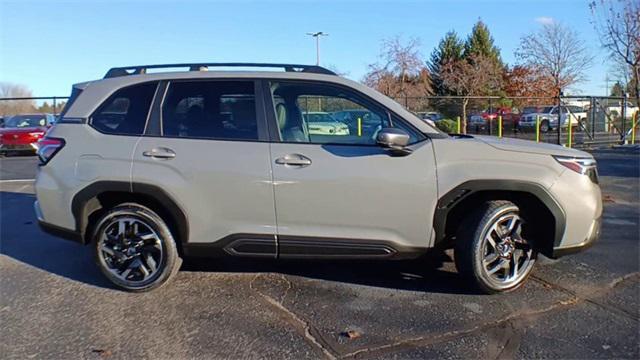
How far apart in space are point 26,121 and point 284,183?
56.8 ft

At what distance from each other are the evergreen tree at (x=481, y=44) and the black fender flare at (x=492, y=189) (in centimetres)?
4030

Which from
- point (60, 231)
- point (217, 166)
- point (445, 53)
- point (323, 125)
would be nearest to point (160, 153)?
point (217, 166)

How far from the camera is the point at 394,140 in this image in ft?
12.3

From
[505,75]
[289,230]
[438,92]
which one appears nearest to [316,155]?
[289,230]

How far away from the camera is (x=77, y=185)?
411cm

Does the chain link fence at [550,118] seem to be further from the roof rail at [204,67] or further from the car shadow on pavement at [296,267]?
the roof rail at [204,67]

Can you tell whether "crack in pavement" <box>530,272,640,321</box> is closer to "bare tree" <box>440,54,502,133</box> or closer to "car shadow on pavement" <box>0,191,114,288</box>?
"car shadow on pavement" <box>0,191,114,288</box>

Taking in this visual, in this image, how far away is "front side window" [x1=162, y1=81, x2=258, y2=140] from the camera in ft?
13.4

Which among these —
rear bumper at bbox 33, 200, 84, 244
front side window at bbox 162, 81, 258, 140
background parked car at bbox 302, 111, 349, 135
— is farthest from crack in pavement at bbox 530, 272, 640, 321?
rear bumper at bbox 33, 200, 84, 244

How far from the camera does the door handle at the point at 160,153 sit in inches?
158

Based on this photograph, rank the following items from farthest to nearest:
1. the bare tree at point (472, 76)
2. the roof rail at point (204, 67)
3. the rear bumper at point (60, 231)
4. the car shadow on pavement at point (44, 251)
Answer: the bare tree at point (472, 76)
the car shadow on pavement at point (44, 251)
the roof rail at point (204, 67)
the rear bumper at point (60, 231)

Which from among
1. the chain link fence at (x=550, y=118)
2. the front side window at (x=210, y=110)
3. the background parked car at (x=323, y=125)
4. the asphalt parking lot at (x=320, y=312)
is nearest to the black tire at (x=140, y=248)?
the asphalt parking lot at (x=320, y=312)

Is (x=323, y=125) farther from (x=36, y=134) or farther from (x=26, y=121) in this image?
(x=26, y=121)

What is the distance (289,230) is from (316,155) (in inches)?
25.5
